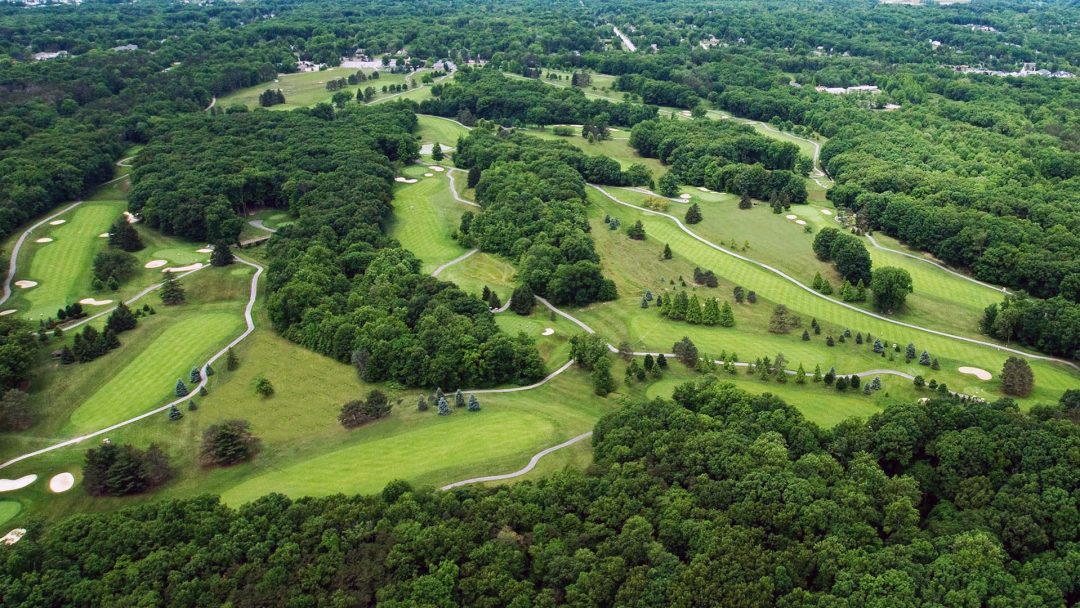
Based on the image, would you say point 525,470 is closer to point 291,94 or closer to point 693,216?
point 693,216

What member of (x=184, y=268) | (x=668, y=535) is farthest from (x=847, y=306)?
(x=184, y=268)

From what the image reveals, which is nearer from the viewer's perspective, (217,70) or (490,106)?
(490,106)

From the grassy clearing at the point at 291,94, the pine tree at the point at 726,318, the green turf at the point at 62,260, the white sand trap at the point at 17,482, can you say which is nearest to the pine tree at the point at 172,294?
the green turf at the point at 62,260

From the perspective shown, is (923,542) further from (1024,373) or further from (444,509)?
(1024,373)

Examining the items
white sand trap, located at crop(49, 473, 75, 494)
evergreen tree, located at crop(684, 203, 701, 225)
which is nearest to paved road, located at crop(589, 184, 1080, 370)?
evergreen tree, located at crop(684, 203, 701, 225)

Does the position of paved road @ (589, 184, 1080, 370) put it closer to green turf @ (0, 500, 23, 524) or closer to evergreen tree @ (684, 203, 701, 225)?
evergreen tree @ (684, 203, 701, 225)

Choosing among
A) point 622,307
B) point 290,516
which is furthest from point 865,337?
point 290,516

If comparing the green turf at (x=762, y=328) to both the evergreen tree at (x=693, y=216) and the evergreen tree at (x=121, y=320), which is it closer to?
the evergreen tree at (x=693, y=216)
